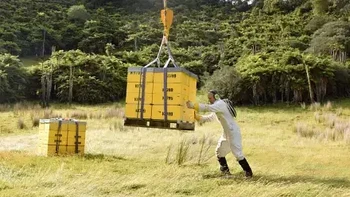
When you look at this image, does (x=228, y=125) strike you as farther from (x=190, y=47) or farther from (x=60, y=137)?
(x=190, y=47)

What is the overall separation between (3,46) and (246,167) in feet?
117

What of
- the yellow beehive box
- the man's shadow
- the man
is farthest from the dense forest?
the man

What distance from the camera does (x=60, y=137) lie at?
10297 millimetres

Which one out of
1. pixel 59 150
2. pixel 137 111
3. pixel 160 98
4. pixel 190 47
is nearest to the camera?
pixel 160 98

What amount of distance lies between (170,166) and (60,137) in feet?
9.82

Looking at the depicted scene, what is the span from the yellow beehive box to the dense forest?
56.1 ft

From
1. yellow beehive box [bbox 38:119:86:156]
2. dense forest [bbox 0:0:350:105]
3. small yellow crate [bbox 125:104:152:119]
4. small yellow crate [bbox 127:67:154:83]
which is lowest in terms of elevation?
yellow beehive box [bbox 38:119:86:156]

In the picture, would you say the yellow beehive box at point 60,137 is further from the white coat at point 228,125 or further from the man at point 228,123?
the white coat at point 228,125

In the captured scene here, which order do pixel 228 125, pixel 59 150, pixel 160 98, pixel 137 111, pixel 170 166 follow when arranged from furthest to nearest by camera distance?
pixel 59 150, pixel 170 166, pixel 137 111, pixel 160 98, pixel 228 125

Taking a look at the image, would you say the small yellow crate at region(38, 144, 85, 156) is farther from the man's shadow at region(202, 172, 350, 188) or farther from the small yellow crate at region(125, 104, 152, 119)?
the man's shadow at region(202, 172, 350, 188)

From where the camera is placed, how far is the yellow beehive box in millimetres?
10188

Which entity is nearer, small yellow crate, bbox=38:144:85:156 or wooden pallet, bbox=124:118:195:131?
wooden pallet, bbox=124:118:195:131

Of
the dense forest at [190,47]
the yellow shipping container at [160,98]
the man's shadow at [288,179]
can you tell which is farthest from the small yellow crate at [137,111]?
the dense forest at [190,47]

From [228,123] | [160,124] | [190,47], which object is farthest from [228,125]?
[190,47]
